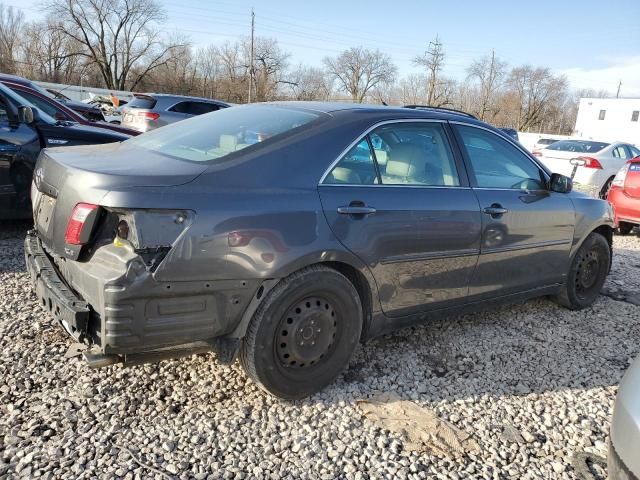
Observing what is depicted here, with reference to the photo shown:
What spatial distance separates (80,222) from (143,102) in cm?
1235

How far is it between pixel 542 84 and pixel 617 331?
75872 mm

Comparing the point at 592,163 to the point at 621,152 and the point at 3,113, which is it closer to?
the point at 621,152

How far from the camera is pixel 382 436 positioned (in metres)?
2.62

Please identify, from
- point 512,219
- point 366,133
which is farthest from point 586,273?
point 366,133

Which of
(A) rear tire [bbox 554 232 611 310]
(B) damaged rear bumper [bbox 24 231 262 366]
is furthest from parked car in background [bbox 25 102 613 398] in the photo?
(A) rear tire [bbox 554 232 611 310]

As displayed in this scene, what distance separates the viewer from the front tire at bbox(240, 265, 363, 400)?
260 cm

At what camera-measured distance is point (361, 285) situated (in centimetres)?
299

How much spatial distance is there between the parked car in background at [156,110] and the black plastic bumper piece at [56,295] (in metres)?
10.5

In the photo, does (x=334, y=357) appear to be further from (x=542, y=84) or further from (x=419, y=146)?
(x=542, y=84)

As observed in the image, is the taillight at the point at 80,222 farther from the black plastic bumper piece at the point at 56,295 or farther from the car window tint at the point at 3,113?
the car window tint at the point at 3,113

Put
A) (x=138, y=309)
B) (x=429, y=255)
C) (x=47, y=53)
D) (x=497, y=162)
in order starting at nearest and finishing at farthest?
(x=138, y=309), (x=429, y=255), (x=497, y=162), (x=47, y=53)

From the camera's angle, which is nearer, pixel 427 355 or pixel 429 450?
pixel 429 450

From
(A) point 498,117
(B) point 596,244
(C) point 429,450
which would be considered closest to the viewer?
(C) point 429,450

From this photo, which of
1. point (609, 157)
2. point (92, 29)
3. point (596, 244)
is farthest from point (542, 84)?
point (596, 244)
